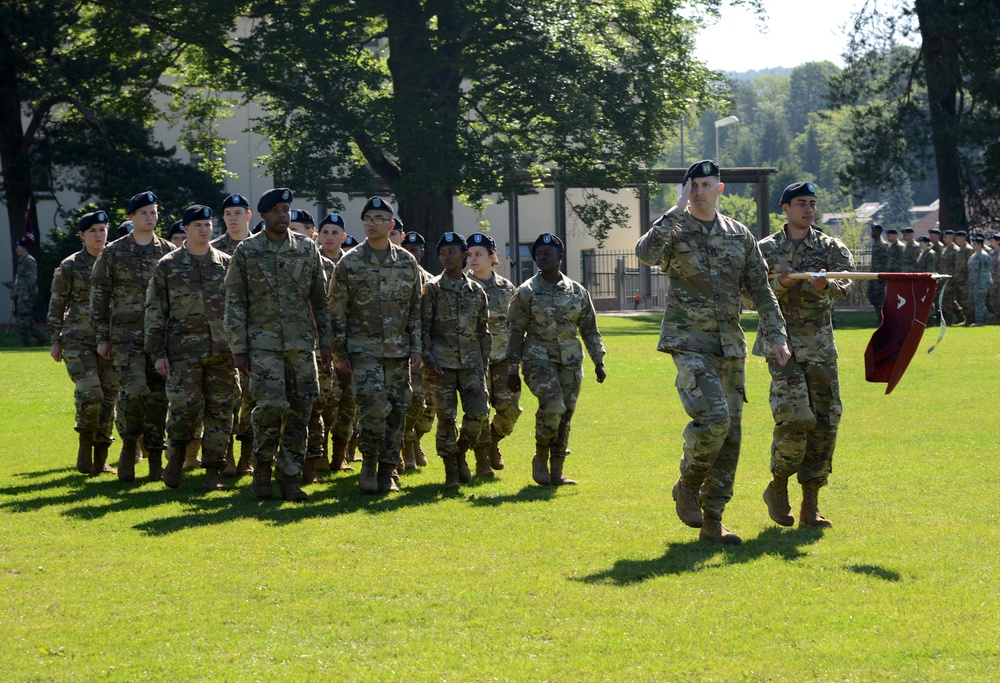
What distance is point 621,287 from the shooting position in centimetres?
5097

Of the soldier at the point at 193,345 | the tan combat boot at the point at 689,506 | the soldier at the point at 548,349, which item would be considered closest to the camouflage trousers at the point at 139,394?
the soldier at the point at 193,345

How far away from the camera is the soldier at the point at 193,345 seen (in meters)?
11.1

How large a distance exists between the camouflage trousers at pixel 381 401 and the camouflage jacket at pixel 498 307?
1.65 meters

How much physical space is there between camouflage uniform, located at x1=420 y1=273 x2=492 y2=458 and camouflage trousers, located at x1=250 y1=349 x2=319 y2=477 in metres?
1.18

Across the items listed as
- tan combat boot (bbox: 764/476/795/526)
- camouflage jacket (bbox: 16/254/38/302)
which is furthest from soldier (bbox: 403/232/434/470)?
camouflage jacket (bbox: 16/254/38/302)

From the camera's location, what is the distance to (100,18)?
36.1 metres

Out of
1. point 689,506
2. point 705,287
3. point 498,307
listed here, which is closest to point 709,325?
point 705,287

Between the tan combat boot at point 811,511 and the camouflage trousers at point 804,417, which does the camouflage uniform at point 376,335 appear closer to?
the camouflage trousers at point 804,417

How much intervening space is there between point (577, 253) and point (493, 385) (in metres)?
47.3

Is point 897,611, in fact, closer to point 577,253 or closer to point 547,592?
point 547,592

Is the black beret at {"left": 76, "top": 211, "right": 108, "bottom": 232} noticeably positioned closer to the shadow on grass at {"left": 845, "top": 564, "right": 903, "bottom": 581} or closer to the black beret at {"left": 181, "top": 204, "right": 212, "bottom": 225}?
the black beret at {"left": 181, "top": 204, "right": 212, "bottom": 225}

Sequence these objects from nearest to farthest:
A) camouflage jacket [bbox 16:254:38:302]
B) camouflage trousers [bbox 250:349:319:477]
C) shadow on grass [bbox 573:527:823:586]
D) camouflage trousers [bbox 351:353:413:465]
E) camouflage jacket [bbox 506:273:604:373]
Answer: shadow on grass [bbox 573:527:823:586] < camouflage trousers [bbox 250:349:319:477] < camouflage trousers [bbox 351:353:413:465] < camouflage jacket [bbox 506:273:604:373] < camouflage jacket [bbox 16:254:38:302]

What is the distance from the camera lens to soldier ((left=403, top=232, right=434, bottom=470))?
12.1 m

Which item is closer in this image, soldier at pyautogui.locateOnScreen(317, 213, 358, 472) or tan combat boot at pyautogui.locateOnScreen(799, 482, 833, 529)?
tan combat boot at pyautogui.locateOnScreen(799, 482, 833, 529)
